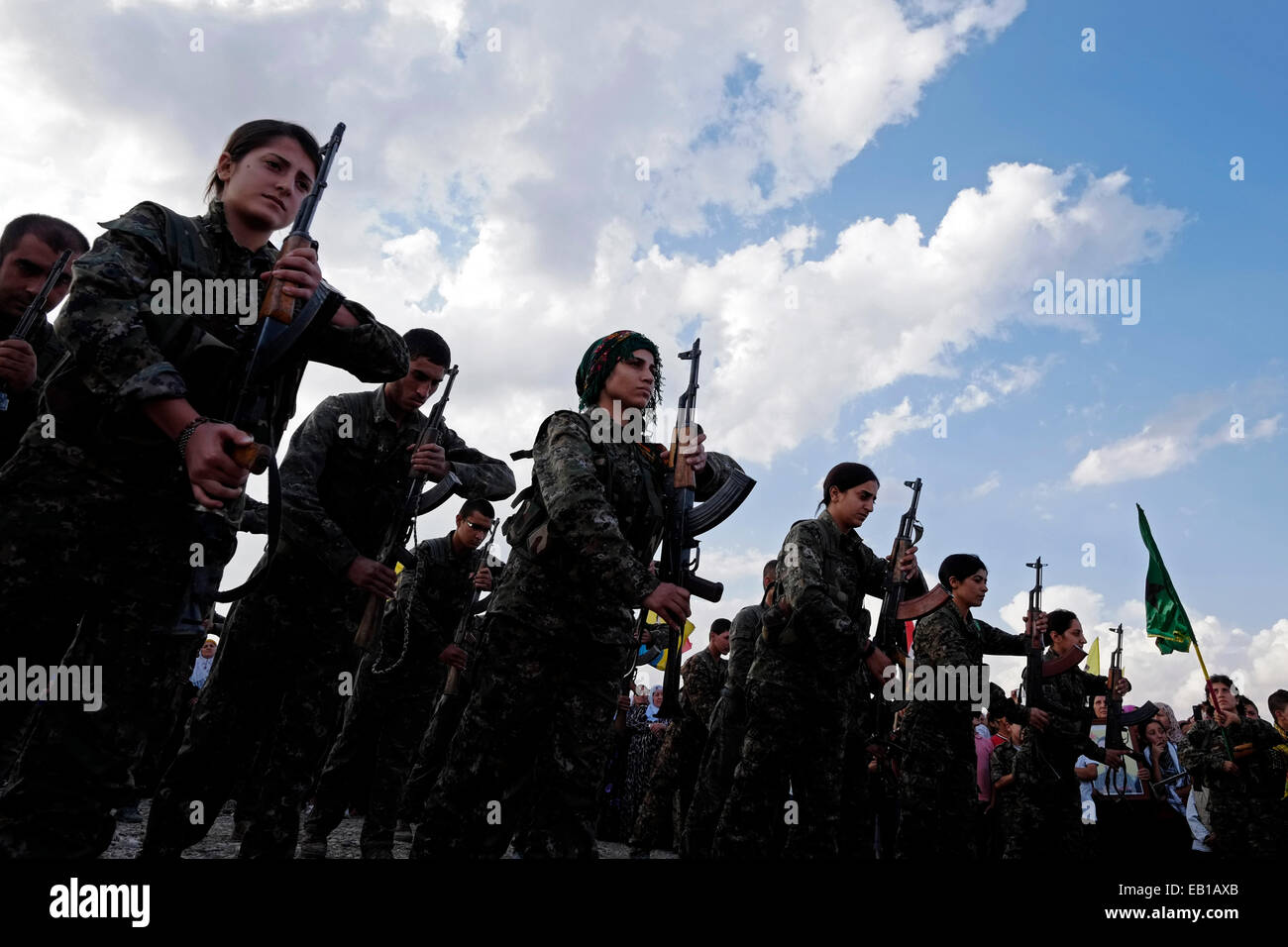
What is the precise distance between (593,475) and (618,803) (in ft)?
31.7

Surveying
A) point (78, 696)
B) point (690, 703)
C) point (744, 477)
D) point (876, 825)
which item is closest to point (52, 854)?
point (78, 696)

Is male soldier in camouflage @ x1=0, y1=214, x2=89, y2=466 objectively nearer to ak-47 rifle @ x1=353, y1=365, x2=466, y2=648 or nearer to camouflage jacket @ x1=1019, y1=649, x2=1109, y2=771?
ak-47 rifle @ x1=353, y1=365, x2=466, y2=648

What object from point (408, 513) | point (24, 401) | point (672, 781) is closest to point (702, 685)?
point (672, 781)

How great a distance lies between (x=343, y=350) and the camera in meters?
3.08

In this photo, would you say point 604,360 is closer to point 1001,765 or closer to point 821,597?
point 821,597

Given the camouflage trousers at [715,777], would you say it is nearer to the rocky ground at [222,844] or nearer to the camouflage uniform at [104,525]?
the rocky ground at [222,844]

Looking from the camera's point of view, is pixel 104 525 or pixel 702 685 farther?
pixel 702 685

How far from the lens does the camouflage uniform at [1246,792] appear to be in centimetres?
1011

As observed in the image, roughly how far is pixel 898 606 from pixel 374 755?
4.73 meters

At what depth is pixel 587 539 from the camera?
3.40m

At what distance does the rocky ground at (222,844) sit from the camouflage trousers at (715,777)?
1081 mm

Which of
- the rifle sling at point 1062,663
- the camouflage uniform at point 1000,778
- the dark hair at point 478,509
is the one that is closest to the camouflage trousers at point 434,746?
the dark hair at point 478,509

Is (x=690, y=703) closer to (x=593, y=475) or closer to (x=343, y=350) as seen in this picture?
(x=593, y=475)

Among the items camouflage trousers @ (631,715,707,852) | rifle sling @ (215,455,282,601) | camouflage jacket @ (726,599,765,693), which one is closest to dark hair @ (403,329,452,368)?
rifle sling @ (215,455,282,601)
